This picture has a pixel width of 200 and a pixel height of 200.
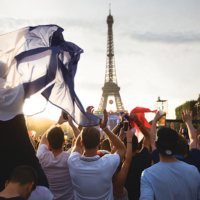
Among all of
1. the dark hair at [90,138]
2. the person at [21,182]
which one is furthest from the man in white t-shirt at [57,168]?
the person at [21,182]

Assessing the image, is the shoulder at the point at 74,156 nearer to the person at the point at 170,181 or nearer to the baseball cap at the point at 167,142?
the person at the point at 170,181

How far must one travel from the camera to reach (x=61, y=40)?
2.72 m

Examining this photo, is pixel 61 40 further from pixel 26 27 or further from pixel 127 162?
pixel 127 162

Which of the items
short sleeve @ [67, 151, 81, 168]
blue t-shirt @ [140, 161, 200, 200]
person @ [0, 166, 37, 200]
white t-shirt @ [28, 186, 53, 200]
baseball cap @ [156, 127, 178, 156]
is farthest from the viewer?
short sleeve @ [67, 151, 81, 168]

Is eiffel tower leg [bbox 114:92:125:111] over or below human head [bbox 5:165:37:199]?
below

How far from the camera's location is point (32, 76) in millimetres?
2006

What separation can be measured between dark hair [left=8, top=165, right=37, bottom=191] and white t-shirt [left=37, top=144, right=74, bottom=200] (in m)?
0.99

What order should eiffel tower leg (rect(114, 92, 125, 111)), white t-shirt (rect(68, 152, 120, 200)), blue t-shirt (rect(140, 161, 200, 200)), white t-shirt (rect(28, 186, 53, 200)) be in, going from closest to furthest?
white t-shirt (rect(28, 186, 53, 200))
blue t-shirt (rect(140, 161, 200, 200))
white t-shirt (rect(68, 152, 120, 200))
eiffel tower leg (rect(114, 92, 125, 111))

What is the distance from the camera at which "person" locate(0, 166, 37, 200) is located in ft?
5.17

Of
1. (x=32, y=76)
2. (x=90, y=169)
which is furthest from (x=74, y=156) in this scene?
(x=32, y=76)

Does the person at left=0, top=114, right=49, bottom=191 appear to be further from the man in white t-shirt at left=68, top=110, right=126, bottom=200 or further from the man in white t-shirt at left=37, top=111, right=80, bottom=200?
the man in white t-shirt at left=37, top=111, right=80, bottom=200

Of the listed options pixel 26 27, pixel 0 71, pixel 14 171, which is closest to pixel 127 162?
pixel 14 171

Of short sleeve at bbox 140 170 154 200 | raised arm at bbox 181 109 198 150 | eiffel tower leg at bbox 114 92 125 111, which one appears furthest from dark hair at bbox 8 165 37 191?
eiffel tower leg at bbox 114 92 125 111

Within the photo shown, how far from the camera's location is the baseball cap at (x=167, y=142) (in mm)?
2096
